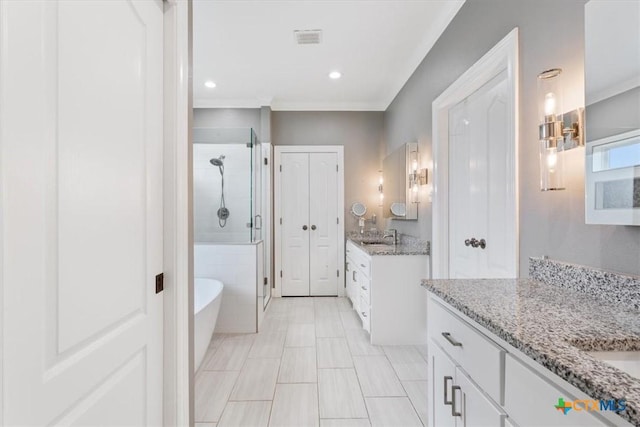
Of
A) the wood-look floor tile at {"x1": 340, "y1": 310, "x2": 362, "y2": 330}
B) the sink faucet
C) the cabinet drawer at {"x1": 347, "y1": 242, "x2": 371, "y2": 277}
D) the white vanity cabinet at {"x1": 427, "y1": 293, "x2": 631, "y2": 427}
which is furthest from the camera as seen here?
the sink faucet

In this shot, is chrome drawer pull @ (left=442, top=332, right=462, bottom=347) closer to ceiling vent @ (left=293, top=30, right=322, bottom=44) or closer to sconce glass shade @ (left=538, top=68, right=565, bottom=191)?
sconce glass shade @ (left=538, top=68, right=565, bottom=191)

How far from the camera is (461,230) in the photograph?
2.52 metres

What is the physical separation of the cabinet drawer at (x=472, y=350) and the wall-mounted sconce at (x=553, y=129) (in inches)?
28.3

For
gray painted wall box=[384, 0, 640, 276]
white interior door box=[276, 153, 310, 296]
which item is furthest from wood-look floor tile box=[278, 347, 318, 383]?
white interior door box=[276, 153, 310, 296]

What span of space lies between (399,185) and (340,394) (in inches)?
91.2

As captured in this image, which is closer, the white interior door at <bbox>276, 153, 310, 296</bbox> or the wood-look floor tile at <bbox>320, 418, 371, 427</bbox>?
the wood-look floor tile at <bbox>320, 418, 371, 427</bbox>

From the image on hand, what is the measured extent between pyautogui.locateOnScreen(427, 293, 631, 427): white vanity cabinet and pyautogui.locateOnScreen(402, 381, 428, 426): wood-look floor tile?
601mm

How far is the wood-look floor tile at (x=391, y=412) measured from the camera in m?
1.86

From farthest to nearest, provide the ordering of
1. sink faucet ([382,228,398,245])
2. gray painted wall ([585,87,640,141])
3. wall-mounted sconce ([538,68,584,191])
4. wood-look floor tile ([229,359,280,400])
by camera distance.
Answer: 1. sink faucet ([382,228,398,245])
2. wood-look floor tile ([229,359,280,400])
3. wall-mounted sconce ([538,68,584,191])
4. gray painted wall ([585,87,640,141])

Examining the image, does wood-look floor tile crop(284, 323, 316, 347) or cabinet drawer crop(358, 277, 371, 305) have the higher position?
cabinet drawer crop(358, 277, 371, 305)

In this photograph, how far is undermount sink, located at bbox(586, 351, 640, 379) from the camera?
2.66ft

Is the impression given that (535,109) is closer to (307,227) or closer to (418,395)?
(418,395)
